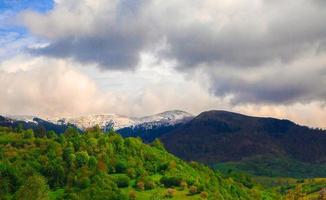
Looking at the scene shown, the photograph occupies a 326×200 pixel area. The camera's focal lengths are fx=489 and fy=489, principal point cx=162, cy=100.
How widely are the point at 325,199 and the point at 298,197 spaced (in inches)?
2051

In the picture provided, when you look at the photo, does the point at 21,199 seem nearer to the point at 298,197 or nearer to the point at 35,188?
the point at 35,188

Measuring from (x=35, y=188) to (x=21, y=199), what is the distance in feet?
22.1

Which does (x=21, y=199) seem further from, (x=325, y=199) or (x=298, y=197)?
(x=325, y=199)

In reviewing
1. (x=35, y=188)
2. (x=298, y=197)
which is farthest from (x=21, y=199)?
(x=298, y=197)

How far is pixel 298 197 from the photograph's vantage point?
493 feet

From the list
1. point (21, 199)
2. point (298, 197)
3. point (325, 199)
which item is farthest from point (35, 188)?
point (325, 199)

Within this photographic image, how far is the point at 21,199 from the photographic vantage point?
19262 centimetres

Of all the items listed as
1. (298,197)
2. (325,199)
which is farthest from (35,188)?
(325,199)

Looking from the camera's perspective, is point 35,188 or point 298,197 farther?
point 35,188

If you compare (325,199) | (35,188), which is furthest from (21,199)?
(325,199)

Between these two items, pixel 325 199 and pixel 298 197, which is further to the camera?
pixel 325 199

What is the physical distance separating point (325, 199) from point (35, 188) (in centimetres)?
11559

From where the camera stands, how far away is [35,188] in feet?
636
